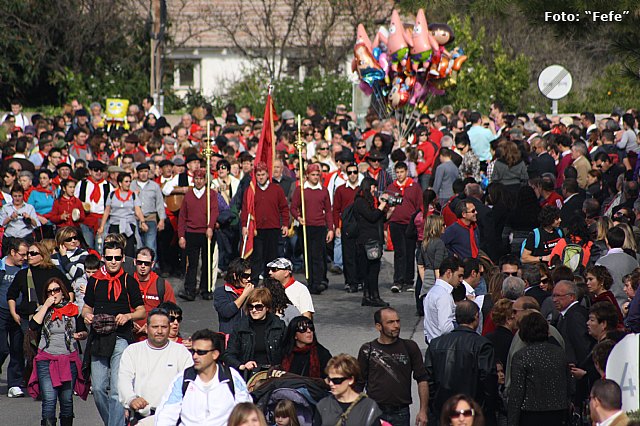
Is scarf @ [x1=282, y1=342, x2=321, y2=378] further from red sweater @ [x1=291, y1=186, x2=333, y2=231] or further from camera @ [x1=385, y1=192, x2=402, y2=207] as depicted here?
red sweater @ [x1=291, y1=186, x2=333, y2=231]

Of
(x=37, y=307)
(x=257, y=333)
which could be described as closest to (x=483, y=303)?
(x=257, y=333)

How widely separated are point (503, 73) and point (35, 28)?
48.0ft

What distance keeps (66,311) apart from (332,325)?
4744mm

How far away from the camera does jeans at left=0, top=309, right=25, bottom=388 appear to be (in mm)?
12016

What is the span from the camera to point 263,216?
1595cm

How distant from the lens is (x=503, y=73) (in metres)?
36.0

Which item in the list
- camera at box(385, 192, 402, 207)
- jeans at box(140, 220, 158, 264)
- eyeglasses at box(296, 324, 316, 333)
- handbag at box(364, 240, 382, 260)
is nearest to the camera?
eyeglasses at box(296, 324, 316, 333)

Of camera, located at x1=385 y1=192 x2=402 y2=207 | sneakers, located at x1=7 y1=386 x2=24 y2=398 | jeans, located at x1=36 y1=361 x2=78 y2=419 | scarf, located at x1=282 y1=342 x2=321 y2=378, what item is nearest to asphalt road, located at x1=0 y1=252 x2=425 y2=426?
sneakers, located at x1=7 y1=386 x2=24 y2=398

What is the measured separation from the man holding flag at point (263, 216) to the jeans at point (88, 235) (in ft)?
7.56

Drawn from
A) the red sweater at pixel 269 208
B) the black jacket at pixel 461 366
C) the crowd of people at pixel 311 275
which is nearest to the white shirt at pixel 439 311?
the crowd of people at pixel 311 275

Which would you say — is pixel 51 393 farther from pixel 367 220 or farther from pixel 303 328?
pixel 367 220

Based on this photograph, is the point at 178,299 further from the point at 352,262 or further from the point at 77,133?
the point at 77,133

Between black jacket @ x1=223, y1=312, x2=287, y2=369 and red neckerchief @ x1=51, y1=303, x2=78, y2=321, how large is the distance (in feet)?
6.18

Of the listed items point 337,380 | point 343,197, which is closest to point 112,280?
point 337,380
